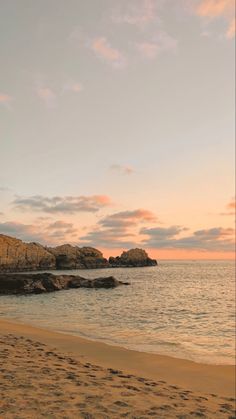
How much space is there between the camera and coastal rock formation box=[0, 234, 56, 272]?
11206 cm

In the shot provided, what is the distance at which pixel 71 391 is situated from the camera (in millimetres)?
8547

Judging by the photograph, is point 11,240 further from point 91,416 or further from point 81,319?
point 91,416

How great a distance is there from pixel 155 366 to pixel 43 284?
38238 mm

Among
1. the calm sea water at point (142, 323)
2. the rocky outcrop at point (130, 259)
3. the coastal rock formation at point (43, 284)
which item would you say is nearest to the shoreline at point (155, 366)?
the calm sea water at point (142, 323)

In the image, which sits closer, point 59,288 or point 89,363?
point 89,363

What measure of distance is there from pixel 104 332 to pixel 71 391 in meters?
13.8

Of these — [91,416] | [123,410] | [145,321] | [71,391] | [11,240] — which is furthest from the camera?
[11,240]

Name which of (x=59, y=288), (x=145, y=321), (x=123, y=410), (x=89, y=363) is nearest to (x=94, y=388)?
(x=123, y=410)

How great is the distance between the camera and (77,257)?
143m

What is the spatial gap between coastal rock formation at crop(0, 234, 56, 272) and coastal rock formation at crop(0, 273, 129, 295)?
5936 cm

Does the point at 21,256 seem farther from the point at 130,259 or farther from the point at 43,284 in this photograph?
the point at 43,284

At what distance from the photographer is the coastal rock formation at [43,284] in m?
46.9

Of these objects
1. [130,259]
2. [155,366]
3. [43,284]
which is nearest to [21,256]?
[130,259]

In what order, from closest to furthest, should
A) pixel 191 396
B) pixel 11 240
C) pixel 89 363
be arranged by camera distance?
pixel 191 396
pixel 89 363
pixel 11 240
